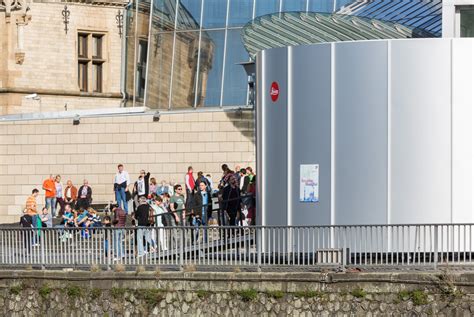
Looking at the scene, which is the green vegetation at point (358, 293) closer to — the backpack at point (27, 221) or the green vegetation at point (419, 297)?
the green vegetation at point (419, 297)

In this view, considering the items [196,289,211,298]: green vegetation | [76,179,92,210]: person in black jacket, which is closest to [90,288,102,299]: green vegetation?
[196,289,211,298]: green vegetation

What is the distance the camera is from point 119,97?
174ft

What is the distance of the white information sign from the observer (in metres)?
27.6

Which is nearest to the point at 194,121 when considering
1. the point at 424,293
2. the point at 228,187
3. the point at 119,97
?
the point at 119,97

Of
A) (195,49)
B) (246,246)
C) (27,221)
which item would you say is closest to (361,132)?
(246,246)

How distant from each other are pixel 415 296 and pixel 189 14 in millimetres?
25045

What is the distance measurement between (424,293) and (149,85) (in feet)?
86.5

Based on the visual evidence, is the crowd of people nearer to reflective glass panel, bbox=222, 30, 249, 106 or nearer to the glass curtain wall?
reflective glass panel, bbox=222, 30, 249, 106

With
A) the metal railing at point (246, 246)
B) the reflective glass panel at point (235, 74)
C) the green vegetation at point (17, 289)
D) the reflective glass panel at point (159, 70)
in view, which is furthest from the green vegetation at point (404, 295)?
the reflective glass panel at point (159, 70)

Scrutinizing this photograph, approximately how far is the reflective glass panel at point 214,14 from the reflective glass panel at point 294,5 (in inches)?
76.1

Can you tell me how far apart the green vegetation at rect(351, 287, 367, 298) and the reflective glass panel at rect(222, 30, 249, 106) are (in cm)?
2158

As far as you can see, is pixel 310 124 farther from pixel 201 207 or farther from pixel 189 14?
pixel 189 14

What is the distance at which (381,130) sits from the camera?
26938 mm

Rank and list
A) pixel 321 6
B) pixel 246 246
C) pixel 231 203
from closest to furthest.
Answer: pixel 246 246 < pixel 231 203 < pixel 321 6
